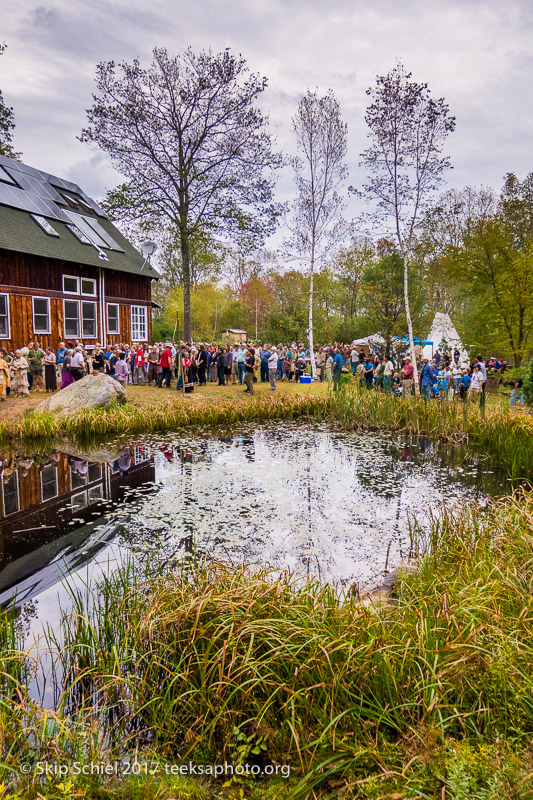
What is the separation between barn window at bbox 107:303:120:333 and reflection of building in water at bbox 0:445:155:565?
14.1 m

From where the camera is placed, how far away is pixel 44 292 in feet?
65.3

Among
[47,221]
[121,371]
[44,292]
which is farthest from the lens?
[47,221]

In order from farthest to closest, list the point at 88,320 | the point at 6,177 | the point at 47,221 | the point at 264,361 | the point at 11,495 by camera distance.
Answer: the point at 88,320, the point at 47,221, the point at 6,177, the point at 264,361, the point at 11,495

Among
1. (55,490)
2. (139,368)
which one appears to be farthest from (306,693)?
(139,368)

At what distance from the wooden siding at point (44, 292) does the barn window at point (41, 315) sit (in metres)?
0.17

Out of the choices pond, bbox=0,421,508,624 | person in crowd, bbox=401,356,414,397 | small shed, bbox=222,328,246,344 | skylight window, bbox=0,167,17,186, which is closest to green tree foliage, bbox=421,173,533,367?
person in crowd, bbox=401,356,414,397

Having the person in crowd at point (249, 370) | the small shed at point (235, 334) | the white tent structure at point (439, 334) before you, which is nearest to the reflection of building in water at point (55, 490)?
the person in crowd at point (249, 370)

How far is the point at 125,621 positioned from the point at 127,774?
3.95 feet

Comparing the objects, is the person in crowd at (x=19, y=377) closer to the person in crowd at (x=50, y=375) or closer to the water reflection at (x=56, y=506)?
the person in crowd at (x=50, y=375)

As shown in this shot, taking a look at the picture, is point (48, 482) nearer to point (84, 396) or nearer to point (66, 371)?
point (84, 396)

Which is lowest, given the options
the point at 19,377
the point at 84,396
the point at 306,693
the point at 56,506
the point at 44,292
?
the point at 56,506

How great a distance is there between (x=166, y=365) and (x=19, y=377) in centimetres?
504

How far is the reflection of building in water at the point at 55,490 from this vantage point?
6605mm

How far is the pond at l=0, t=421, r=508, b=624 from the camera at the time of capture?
18.5 feet
